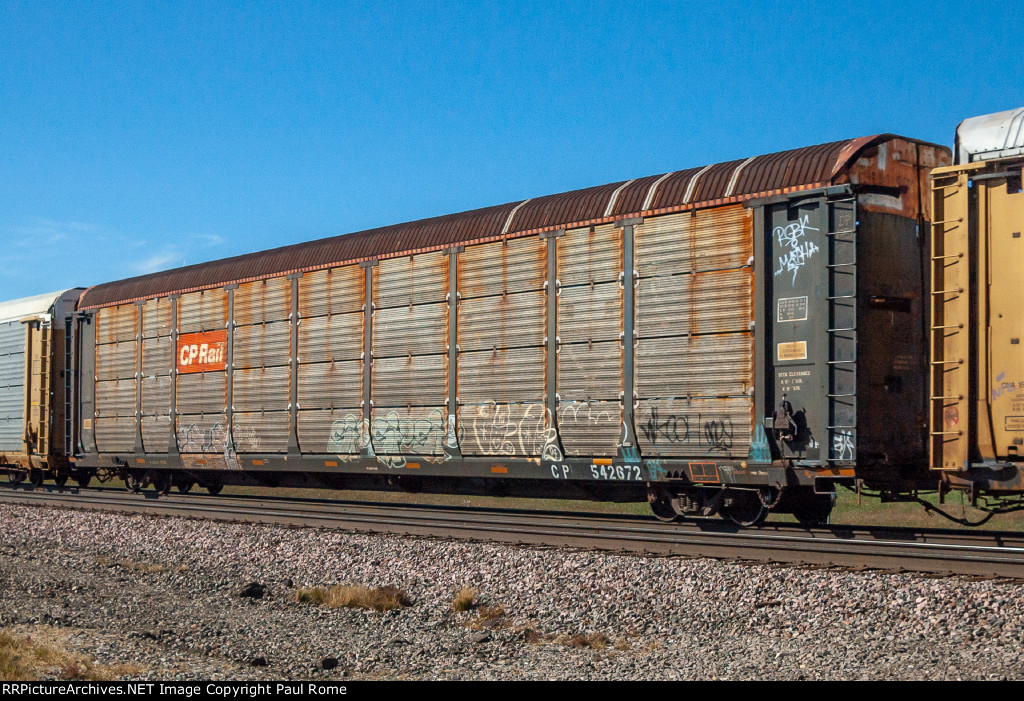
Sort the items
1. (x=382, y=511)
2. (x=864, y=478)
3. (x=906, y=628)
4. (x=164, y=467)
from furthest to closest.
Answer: (x=164, y=467) < (x=382, y=511) < (x=864, y=478) < (x=906, y=628)

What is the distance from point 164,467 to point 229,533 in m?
4.77

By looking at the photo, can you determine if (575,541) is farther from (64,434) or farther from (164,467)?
(64,434)

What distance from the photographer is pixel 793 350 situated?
10.6m

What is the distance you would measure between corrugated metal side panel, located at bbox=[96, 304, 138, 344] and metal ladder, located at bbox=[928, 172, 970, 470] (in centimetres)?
1524

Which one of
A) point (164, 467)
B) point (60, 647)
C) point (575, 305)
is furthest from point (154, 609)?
point (164, 467)

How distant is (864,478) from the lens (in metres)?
10.3

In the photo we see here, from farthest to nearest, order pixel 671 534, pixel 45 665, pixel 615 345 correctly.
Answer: pixel 615 345 < pixel 671 534 < pixel 45 665

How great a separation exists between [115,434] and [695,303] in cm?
1324

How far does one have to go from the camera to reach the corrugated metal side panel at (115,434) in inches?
760

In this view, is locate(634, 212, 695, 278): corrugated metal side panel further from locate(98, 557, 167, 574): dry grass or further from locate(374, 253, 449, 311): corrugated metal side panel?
locate(98, 557, 167, 574): dry grass

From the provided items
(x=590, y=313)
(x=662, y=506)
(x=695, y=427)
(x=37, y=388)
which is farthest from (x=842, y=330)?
(x=37, y=388)

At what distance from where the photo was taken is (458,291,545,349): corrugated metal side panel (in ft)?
42.5

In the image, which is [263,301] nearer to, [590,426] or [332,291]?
[332,291]

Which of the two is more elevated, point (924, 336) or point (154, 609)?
point (924, 336)
